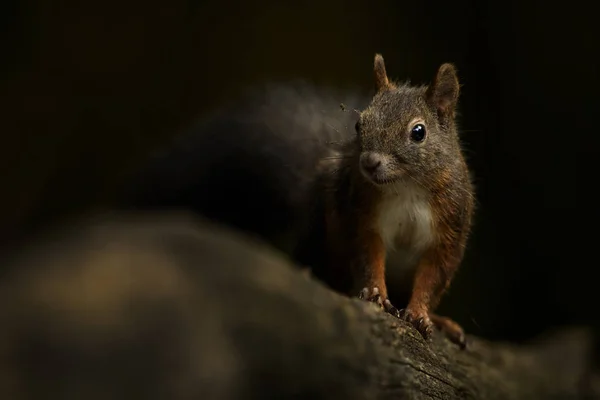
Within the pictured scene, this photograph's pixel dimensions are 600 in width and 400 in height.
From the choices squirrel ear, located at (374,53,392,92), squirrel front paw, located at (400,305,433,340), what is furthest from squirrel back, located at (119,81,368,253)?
squirrel front paw, located at (400,305,433,340)

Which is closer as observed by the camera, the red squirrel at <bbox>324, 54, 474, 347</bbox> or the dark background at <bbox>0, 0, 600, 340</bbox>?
the red squirrel at <bbox>324, 54, 474, 347</bbox>

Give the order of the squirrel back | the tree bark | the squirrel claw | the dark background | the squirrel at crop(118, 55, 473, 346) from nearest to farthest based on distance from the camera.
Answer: the tree bark, the squirrel claw, the squirrel at crop(118, 55, 473, 346), the squirrel back, the dark background

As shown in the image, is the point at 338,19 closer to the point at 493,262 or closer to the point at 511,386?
the point at 493,262

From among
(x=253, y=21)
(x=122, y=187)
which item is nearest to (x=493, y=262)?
(x=253, y=21)

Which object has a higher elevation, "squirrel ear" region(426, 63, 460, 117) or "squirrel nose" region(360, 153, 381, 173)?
"squirrel ear" region(426, 63, 460, 117)

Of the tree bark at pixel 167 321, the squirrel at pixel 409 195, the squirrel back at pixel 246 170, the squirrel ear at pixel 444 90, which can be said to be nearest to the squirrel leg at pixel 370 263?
the squirrel at pixel 409 195

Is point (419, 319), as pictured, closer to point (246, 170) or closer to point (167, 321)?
point (246, 170)

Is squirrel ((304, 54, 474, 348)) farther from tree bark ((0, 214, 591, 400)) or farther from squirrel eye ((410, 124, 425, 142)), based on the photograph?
tree bark ((0, 214, 591, 400))
